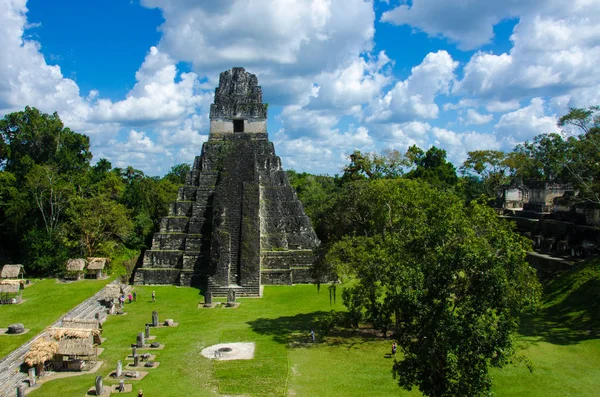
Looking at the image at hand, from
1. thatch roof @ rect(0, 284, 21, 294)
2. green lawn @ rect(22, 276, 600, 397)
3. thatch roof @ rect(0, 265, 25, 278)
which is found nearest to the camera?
green lawn @ rect(22, 276, 600, 397)

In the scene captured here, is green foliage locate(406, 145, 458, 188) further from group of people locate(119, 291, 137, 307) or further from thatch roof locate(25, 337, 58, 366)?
thatch roof locate(25, 337, 58, 366)

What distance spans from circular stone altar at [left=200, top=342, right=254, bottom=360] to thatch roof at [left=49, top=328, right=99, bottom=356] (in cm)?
338

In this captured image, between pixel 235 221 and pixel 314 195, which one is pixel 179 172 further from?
pixel 235 221

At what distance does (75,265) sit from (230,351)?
13.3m

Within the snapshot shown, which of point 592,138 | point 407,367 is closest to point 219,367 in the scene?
point 407,367

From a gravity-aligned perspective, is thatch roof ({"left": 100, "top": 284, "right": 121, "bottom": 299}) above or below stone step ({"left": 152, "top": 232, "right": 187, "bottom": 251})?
below

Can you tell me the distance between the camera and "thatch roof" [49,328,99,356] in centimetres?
1432

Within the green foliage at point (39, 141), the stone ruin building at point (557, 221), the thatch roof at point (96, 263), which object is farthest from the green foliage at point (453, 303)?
the green foliage at point (39, 141)

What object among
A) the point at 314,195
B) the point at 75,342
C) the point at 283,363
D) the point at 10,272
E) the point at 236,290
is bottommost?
the point at 283,363

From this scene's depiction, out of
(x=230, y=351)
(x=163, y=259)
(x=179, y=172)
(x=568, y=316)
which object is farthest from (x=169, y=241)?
(x=179, y=172)

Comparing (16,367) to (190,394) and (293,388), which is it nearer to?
(190,394)

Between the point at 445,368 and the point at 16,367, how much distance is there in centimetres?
1228

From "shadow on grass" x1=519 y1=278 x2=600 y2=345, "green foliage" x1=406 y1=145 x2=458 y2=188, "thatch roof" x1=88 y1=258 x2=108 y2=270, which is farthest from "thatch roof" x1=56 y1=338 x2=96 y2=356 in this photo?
"green foliage" x1=406 y1=145 x2=458 y2=188

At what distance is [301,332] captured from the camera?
56.9 ft
